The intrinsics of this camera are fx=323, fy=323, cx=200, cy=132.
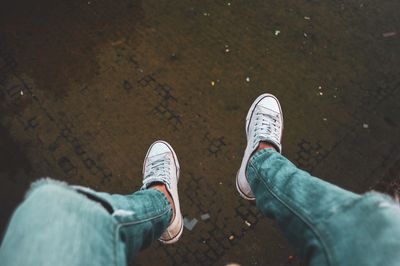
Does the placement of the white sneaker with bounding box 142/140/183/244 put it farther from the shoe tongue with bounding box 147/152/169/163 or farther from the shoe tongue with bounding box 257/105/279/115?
the shoe tongue with bounding box 257/105/279/115

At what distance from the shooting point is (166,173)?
1.72 meters

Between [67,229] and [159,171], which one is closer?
[67,229]

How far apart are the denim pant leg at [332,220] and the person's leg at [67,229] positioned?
21.3 inches

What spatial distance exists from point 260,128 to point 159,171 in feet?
1.99

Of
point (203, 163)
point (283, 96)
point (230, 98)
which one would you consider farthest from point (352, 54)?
point (203, 163)

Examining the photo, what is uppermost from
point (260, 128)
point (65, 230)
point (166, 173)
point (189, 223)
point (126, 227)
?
point (65, 230)

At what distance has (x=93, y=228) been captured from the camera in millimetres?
915

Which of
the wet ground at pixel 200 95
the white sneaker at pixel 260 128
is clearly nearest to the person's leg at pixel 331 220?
Answer: the white sneaker at pixel 260 128

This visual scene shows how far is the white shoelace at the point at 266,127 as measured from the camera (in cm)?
175

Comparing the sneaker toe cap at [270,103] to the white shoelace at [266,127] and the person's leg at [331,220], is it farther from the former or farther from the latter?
the person's leg at [331,220]

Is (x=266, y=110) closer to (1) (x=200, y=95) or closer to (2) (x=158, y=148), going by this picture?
(1) (x=200, y=95)

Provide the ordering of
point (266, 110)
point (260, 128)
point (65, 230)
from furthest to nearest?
point (266, 110) → point (260, 128) → point (65, 230)

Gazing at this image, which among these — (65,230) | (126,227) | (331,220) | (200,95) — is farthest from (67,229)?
(200,95)

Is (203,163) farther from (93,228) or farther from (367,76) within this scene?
(367,76)
